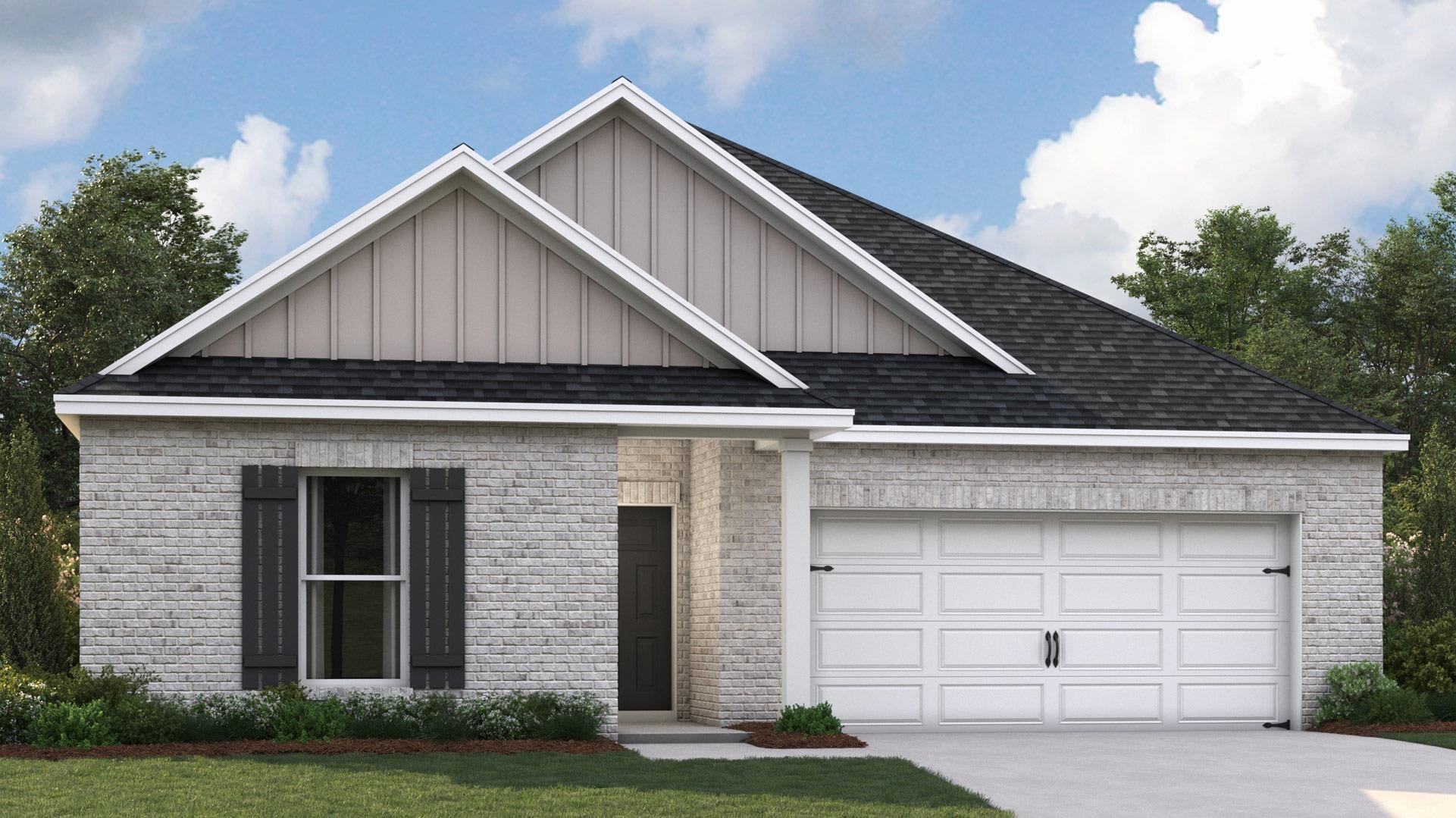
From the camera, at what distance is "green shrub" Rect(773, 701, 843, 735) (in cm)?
1527

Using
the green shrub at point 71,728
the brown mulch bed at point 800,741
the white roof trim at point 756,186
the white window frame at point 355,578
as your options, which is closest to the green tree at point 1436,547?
the white roof trim at point 756,186

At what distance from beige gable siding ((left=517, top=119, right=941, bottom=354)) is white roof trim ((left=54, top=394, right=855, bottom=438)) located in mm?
2900

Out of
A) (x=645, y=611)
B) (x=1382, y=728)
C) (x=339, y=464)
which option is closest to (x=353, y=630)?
(x=339, y=464)

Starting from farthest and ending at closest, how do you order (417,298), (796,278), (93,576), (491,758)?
(796,278), (417,298), (93,576), (491,758)

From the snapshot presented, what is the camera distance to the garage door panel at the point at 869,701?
16.8 metres

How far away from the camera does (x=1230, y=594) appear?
17.6 metres

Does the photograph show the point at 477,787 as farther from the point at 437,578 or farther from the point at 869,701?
the point at 869,701

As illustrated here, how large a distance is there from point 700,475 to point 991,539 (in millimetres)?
3172

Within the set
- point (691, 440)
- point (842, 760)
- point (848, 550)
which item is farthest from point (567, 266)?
point (842, 760)

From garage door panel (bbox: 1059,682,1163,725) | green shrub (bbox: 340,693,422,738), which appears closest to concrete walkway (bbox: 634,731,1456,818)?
garage door panel (bbox: 1059,682,1163,725)

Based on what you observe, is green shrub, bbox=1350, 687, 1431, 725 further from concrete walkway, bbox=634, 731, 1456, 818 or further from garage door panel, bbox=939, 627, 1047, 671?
garage door panel, bbox=939, 627, 1047, 671

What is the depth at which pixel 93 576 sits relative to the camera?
1411 cm

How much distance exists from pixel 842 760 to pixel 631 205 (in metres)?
7.40

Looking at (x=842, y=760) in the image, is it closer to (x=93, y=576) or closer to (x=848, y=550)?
(x=848, y=550)
